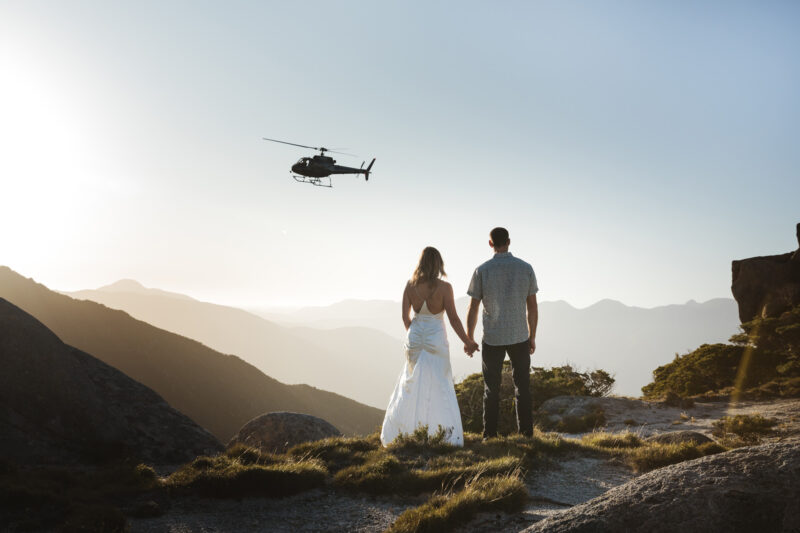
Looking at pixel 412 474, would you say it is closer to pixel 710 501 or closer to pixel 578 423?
pixel 710 501

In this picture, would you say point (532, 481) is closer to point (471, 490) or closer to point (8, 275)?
point (471, 490)

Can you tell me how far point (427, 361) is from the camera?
7.70 meters

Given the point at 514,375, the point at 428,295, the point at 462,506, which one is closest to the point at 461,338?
the point at 428,295

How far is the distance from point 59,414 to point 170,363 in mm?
52855

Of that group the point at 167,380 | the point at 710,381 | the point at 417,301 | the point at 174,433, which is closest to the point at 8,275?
the point at 167,380

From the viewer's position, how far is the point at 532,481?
5.54 meters

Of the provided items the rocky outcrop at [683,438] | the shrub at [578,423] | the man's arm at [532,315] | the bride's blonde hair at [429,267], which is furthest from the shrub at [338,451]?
the shrub at [578,423]

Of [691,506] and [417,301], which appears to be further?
[417,301]

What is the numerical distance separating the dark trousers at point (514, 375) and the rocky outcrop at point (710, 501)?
4.33m

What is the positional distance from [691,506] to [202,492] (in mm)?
4824

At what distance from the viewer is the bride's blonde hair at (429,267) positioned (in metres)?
7.39

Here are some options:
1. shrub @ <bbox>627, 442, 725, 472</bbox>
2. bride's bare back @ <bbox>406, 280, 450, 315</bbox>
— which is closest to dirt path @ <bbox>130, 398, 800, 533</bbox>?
shrub @ <bbox>627, 442, 725, 472</bbox>

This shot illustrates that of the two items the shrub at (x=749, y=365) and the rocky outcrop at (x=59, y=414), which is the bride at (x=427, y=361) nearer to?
the rocky outcrop at (x=59, y=414)

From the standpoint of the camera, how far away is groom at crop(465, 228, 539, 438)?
23.5 ft
